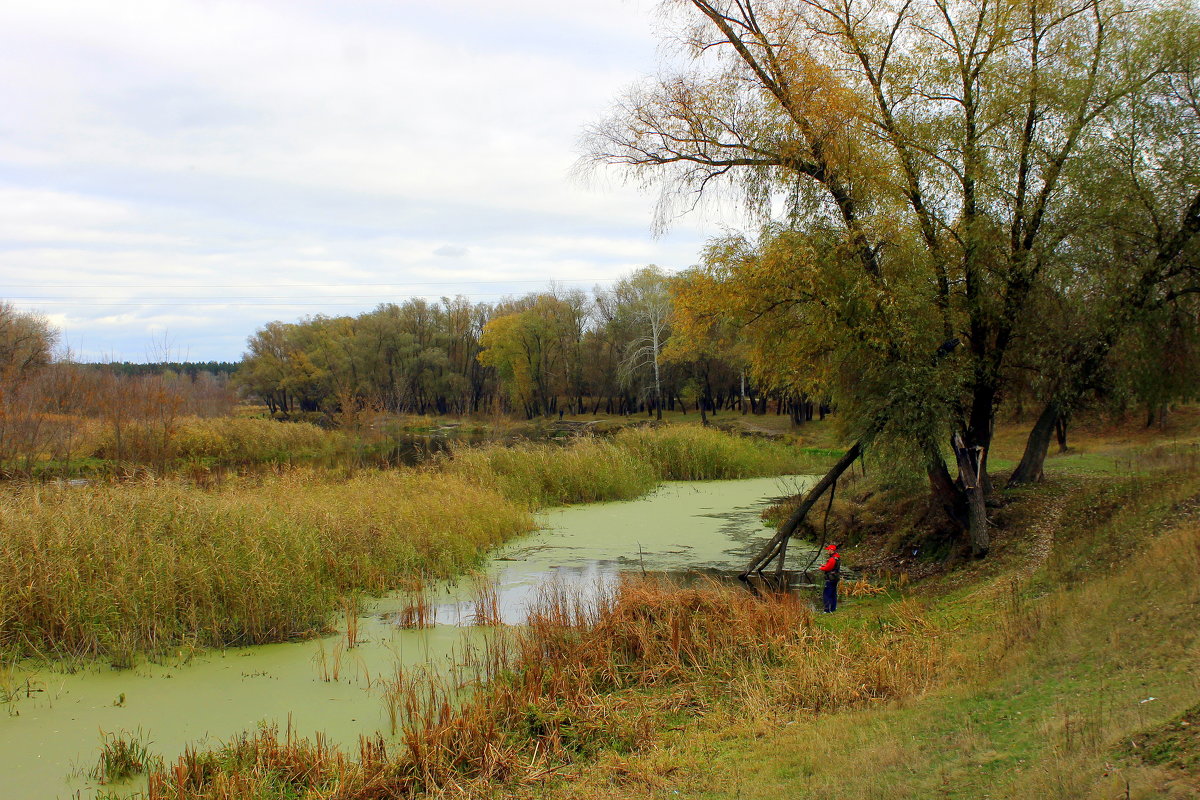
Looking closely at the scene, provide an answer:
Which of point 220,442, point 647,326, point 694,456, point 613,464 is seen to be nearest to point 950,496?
point 613,464

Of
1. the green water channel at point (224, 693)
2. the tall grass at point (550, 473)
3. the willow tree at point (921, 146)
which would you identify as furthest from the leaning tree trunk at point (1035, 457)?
the tall grass at point (550, 473)

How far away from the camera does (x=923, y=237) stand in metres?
12.8

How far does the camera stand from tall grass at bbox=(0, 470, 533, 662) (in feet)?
28.5

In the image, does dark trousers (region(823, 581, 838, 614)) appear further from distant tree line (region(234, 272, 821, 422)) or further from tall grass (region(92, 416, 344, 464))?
distant tree line (region(234, 272, 821, 422))

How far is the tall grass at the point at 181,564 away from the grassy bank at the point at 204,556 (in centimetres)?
2

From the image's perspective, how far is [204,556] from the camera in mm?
10039

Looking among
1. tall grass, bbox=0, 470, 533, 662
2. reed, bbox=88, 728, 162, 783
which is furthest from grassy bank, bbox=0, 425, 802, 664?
reed, bbox=88, 728, 162, 783

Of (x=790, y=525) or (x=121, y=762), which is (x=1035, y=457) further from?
(x=121, y=762)

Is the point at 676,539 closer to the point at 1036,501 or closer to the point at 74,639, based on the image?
the point at 1036,501

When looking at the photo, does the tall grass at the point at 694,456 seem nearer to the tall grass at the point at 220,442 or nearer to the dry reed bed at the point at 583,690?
the tall grass at the point at 220,442

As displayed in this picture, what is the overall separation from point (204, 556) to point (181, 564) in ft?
1.27

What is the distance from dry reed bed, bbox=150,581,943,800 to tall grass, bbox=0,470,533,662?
2.85 meters

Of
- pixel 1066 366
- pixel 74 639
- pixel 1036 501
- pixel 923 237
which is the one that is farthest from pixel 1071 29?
pixel 74 639

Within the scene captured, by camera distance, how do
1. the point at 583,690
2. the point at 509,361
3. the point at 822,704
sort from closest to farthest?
the point at 822,704 < the point at 583,690 < the point at 509,361
